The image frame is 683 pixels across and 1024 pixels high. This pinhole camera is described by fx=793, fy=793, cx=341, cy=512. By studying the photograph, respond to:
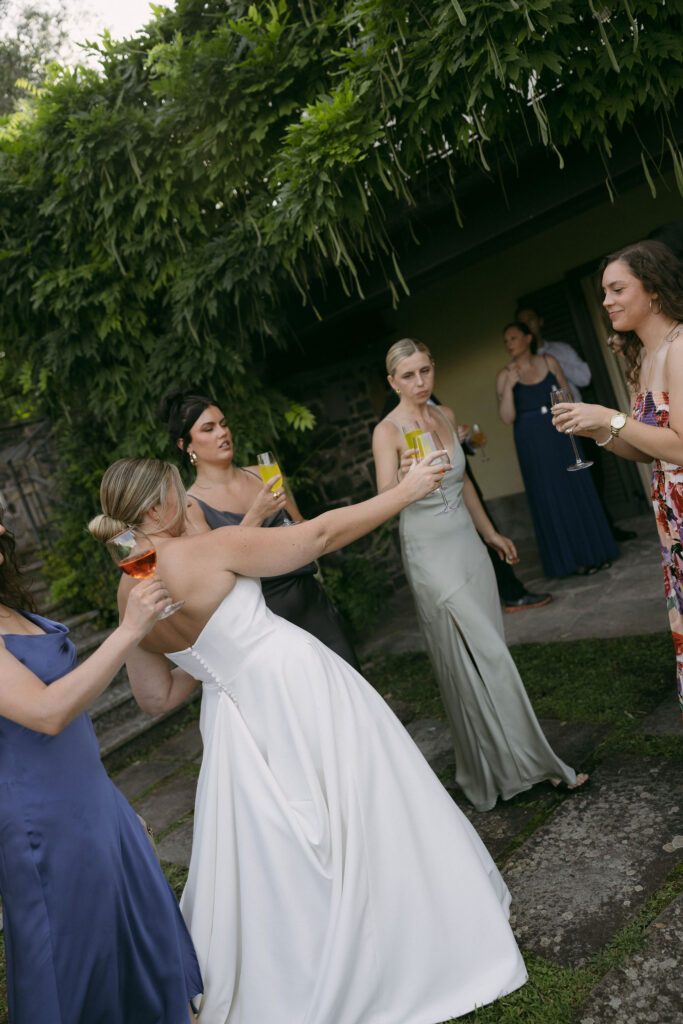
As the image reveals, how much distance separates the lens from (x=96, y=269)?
5910mm

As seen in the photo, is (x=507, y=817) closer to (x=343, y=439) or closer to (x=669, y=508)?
(x=669, y=508)

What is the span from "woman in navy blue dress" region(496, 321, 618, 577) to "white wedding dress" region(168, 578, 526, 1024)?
14.1 ft

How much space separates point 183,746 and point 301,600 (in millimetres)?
2485

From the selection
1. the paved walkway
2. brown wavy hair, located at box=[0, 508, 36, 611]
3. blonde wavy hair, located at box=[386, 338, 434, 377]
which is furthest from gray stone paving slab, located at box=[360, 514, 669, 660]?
brown wavy hair, located at box=[0, 508, 36, 611]

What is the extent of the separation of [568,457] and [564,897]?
4.28 meters

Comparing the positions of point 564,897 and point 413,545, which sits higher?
point 413,545

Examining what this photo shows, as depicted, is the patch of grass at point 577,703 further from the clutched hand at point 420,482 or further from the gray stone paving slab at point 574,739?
the clutched hand at point 420,482

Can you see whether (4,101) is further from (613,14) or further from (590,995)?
(590,995)

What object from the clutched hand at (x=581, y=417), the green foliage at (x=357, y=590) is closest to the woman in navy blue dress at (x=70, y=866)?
the clutched hand at (x=581, y=417)

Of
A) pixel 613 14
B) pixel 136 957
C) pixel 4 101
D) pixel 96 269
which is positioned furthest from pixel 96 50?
pixel 4 101

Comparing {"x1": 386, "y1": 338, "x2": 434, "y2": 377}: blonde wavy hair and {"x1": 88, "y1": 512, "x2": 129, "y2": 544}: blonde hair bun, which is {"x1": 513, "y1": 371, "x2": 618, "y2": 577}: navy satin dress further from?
{"x1": 88, "y1": 512, "x2": 129, "y2": 544}: blonde hair bun

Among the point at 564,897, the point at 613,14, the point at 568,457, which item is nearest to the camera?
the point at 564,897

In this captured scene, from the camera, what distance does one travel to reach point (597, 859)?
8.78 ft

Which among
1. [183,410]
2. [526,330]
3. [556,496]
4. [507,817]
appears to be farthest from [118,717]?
[526,330]
